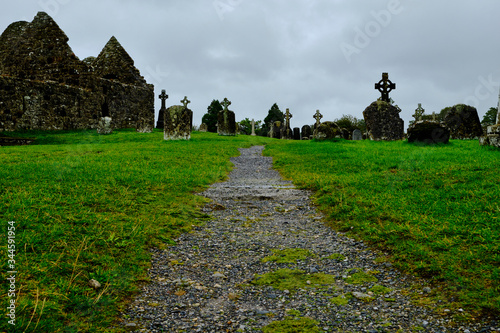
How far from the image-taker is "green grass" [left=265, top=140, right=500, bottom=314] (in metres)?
4.33

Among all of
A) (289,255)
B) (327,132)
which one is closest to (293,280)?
(289,255)

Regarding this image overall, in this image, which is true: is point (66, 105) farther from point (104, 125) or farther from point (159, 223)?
point (159, 223)

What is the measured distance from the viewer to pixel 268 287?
4.52 m

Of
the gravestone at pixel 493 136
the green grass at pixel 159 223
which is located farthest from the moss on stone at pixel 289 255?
the gravestone at pixel 493 136

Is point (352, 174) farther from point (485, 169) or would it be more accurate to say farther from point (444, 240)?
point (444, 240)

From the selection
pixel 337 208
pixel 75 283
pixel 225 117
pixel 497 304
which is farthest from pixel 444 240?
pixel 225 117

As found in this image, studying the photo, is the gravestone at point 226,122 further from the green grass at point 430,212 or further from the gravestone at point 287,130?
the green grass at point 430,212

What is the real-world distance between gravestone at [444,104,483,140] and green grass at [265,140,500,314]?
11.8m

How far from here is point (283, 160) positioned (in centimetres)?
Result: 1616

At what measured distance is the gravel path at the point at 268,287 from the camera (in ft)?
12.0

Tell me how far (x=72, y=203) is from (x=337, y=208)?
17.1 feet

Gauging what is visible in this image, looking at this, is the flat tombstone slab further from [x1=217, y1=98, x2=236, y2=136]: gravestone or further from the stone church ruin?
the stone church ruin

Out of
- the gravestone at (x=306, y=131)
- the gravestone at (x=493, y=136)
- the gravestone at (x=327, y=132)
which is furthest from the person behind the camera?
the gravestone at (x=306, y=131)

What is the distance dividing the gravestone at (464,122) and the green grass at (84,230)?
18.9 meters
